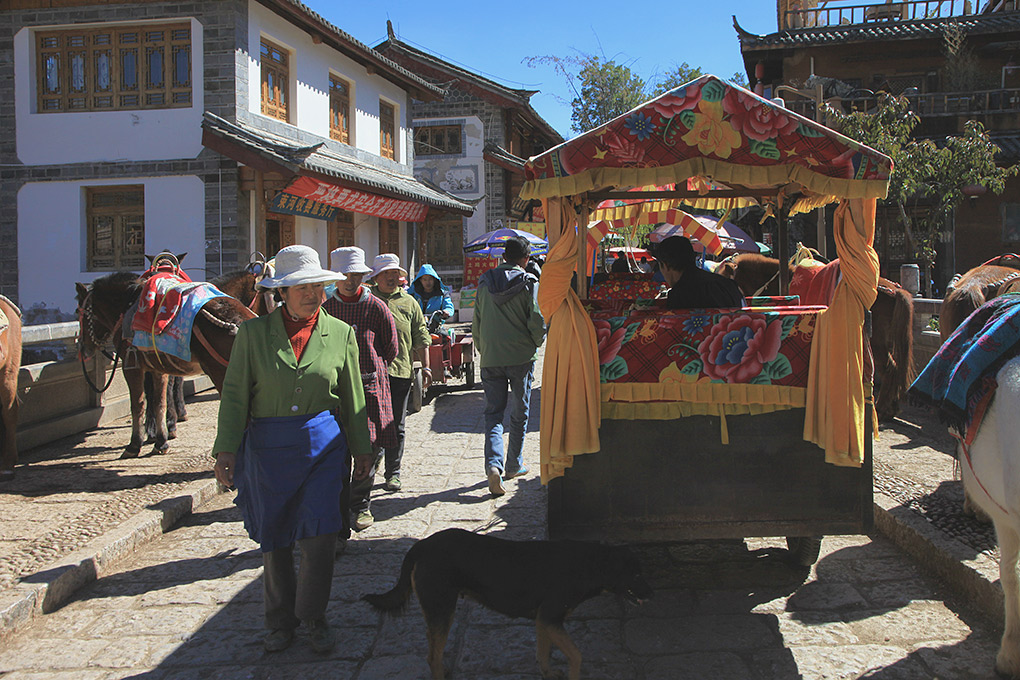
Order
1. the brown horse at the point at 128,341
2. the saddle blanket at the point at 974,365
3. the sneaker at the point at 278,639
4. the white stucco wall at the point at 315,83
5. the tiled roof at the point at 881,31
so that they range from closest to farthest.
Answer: the saddle blanket at the point at 974,365 < the sneaker at the point at 278,639 < the brown horse at the point at 128,341 < the white stucco wall at the point at 315,83 < the tiled roof at the point at 881,31

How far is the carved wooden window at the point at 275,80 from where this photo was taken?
14891mm

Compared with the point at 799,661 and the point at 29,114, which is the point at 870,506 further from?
the point at 29,114

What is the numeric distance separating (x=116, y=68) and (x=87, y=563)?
11816 mm

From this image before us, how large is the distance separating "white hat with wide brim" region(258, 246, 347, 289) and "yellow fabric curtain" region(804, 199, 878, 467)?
→ 2352 mm

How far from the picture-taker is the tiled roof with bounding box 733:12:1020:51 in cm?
1948

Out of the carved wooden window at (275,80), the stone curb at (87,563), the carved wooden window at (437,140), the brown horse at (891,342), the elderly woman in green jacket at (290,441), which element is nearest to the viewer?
the elderly woman in green jacket at (290,441)

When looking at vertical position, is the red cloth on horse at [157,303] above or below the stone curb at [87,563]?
above

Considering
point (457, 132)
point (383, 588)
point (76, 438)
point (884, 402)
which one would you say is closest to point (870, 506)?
point (383, 588)

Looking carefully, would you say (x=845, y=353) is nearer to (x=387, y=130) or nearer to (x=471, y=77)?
(x=387, y=130)

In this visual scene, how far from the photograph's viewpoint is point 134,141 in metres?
14.0

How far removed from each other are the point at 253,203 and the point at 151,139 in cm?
212

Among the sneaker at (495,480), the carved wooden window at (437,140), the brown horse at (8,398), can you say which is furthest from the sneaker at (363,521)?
the carved wooden window at (437,140)

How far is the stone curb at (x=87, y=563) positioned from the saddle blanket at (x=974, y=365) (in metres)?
4.53

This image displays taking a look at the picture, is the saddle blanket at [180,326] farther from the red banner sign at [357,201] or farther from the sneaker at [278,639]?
the red banner sign at [357,201]
